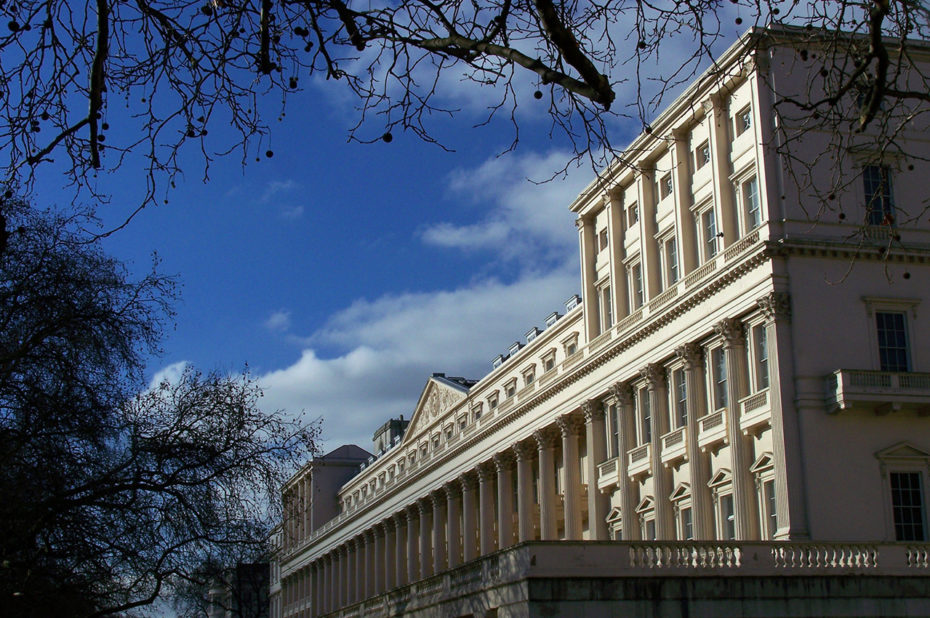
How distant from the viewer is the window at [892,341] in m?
39.8

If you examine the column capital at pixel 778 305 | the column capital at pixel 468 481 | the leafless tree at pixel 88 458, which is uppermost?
the column capital at pixel 778 305

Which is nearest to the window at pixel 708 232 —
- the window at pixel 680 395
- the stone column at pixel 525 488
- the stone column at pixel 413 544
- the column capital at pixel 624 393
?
the window at pixel 680 395

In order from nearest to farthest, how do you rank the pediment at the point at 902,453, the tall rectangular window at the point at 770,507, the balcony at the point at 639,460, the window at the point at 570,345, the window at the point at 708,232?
the pediment at the point at 902,453 < the tall rectangular window at the point at 770,507 < the window at the point at 708,232 < the balcony at the point at 639,460 < the window at the point at 570,345

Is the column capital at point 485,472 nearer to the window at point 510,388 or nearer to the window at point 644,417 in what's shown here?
the window at point 510,388

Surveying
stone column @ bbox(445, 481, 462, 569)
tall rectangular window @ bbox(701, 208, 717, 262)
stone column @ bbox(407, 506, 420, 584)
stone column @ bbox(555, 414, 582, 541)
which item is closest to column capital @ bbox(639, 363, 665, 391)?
tall rectangular window @ bbox(701, 208, 717, 262)

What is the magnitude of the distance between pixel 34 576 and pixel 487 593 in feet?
50.0

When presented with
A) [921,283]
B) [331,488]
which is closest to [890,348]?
[921,283]

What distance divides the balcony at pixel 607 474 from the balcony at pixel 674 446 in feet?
16.1

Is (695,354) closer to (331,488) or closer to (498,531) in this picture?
(498,531)

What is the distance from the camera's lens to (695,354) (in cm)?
4438

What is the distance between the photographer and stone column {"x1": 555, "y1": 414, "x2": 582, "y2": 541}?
5400cm

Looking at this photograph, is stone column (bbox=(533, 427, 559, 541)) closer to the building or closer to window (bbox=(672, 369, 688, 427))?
the building

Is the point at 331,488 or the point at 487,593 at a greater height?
the point at 331,488

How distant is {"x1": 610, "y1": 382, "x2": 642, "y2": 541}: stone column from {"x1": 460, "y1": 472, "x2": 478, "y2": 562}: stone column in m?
22.4
